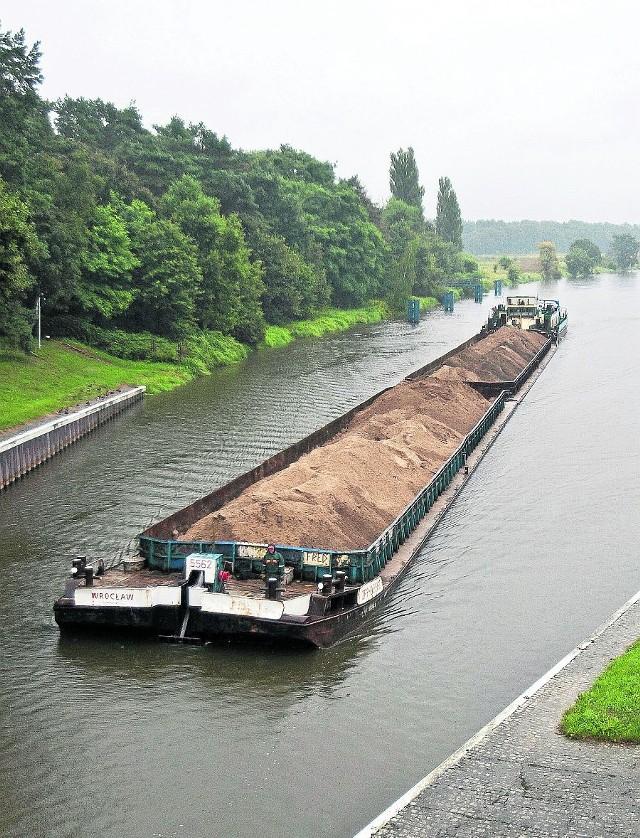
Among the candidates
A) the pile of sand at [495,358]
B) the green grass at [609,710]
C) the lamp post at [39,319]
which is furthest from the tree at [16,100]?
the green grass at [609,710]

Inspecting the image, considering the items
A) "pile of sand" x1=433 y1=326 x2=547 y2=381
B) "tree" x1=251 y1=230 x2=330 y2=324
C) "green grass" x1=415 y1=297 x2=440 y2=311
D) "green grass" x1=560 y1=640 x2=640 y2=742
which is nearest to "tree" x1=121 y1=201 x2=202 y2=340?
"tree" x1=251 y1=230 x2=330 y2=324

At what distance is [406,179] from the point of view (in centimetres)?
15250

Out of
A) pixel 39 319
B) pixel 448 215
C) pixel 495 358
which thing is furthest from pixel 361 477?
pixel 448 215

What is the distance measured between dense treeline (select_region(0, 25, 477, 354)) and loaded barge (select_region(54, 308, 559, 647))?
20.9m

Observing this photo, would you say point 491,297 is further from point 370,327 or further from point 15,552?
point 15,552

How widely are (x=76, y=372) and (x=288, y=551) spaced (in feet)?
107

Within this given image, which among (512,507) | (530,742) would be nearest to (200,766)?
(530,742)

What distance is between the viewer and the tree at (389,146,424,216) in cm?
15138

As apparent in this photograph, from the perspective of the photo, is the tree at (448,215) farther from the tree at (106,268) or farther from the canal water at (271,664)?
the canal water at (271,664)

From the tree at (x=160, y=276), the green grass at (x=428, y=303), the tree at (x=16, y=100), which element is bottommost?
the green grass at (x=428, y=303)

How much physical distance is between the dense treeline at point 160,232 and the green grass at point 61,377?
71.6 inches

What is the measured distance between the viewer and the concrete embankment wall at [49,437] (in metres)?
35.1

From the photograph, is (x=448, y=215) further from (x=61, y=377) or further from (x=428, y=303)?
(x=61, y=377)

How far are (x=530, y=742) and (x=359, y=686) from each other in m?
4.50
